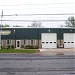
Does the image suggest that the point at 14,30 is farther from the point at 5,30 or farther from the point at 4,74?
the point at 4,74

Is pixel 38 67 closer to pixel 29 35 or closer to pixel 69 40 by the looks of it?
pixel 29 35

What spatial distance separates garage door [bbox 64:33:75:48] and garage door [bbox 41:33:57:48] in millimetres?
2363

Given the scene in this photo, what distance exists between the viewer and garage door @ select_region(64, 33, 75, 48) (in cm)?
6443

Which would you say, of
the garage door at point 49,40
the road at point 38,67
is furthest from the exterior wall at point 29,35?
the road at point 38,67

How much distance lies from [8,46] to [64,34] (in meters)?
13.5


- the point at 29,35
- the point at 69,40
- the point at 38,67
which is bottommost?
the point at 38,67

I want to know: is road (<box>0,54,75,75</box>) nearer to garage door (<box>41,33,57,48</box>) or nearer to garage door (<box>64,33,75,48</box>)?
garage door (<box>41,33,57,48</box>)

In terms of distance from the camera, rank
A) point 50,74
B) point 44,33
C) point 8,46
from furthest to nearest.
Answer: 1. point 44,33
2. point 8,46
3. point 50,74

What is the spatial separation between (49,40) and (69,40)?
465 cm

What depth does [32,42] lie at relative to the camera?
64562 millimetres

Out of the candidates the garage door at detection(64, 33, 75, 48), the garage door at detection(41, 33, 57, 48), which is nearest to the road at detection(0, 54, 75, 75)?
the garage door at detection(41, 33, 57, 48)

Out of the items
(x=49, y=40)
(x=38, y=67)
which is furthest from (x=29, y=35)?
(x=38, y=67)

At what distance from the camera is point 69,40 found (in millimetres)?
65000

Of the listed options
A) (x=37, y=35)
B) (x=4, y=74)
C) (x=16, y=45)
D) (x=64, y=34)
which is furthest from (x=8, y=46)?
(x=4, y=74)
